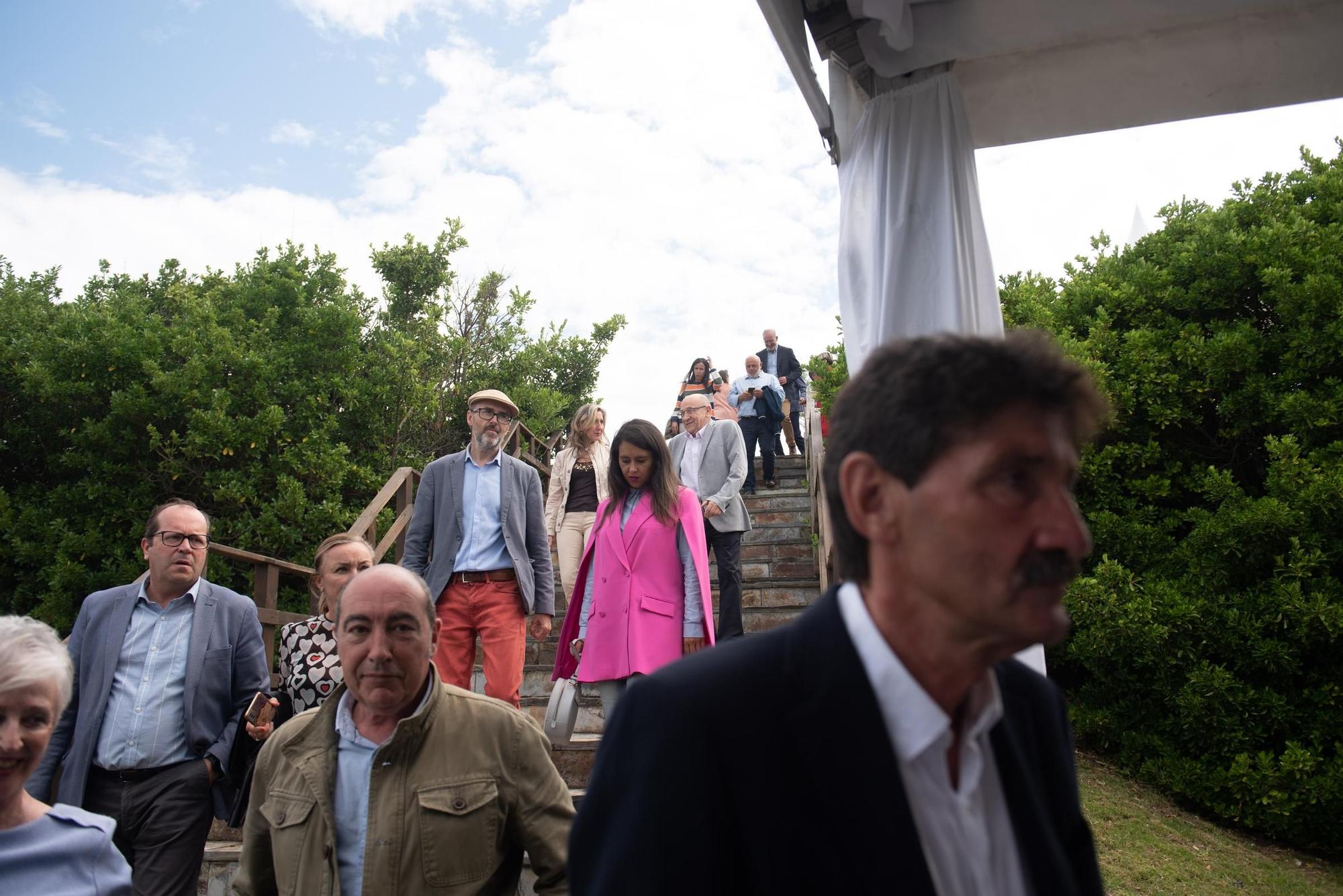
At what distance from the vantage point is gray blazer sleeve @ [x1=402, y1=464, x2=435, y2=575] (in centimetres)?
521

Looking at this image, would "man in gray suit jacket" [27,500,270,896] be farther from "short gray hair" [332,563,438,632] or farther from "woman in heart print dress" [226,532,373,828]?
"short gray hair" [332,563,438,632]

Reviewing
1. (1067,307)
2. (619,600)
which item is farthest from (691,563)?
(1067,307)

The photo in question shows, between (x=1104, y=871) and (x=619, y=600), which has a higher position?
(x=619, y=600)

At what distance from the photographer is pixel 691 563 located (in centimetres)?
463

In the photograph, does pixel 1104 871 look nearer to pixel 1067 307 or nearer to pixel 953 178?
pixel 953 178

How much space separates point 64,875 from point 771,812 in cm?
201

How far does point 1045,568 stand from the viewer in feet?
3.61

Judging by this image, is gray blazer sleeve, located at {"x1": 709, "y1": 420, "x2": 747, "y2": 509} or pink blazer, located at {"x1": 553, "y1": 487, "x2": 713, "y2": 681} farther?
gray blazer sleeve, located at {"x1": 709, "y1": 420, "x2": 747, "y2": 509}

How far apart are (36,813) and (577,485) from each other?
185 inches

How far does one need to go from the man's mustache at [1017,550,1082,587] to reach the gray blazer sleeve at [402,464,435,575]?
4470 millimetres

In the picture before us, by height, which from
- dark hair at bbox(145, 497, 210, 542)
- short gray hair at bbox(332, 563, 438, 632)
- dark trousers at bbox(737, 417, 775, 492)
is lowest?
short gray hair at bbox(332, 563, 438, 632)

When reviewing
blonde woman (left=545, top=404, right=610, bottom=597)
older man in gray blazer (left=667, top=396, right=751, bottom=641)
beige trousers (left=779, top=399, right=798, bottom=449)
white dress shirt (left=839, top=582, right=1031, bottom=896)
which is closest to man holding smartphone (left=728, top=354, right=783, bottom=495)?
beige trousers (left=779, top=399, right=798, bottom=449)

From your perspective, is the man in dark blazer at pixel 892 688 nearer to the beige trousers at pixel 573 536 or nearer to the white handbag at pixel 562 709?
the white handbag at pixel 562 709

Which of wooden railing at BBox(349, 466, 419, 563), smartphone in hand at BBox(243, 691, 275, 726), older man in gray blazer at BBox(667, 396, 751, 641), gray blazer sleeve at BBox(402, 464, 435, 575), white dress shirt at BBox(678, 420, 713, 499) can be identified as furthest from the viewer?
wooden railing at BBox(349, 466, 419, 563)
